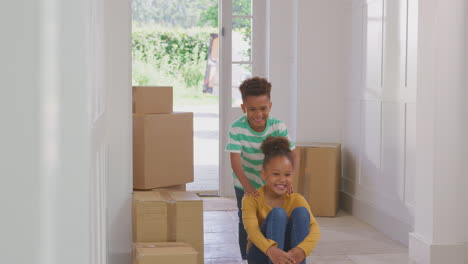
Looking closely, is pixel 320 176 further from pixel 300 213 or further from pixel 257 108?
pixel 300 213

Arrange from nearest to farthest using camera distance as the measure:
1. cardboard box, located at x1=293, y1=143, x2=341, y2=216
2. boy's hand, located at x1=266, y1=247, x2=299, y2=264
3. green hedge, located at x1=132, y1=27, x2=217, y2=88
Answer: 1. boy's hand, located at x1=266, y1=247, x2=299, y2=264
2. cardboard box, located at x1=293, y1=143, x2=341, y2=216
3. green hedge, located at x1=132, y1=27, x2=217, y2=88

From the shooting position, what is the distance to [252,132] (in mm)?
3209

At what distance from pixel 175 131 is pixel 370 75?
1533 mm

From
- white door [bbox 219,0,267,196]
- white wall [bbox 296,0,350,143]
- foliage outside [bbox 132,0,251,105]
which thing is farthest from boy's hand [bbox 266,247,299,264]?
foliage outside [bbox 132,0,251,105]

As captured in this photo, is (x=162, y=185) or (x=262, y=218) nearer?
(x=262, y=218)

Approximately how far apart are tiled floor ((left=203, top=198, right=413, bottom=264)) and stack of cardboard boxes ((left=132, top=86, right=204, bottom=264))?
460 mm

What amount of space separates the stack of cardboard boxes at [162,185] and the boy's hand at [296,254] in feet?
1.37

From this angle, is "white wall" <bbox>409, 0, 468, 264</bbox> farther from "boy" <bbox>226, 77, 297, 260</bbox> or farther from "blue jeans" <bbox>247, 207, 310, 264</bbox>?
"blue jeans" <bbox>247, 207, 310, 264</bbox>

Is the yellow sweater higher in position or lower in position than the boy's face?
lower

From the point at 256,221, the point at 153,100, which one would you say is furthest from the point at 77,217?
the point at 153,100

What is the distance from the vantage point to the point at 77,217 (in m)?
0.70

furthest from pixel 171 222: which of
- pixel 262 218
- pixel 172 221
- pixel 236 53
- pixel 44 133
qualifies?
pixel 236 53

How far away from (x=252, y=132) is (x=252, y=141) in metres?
0.04

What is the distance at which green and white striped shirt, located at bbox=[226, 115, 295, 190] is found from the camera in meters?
3.19
